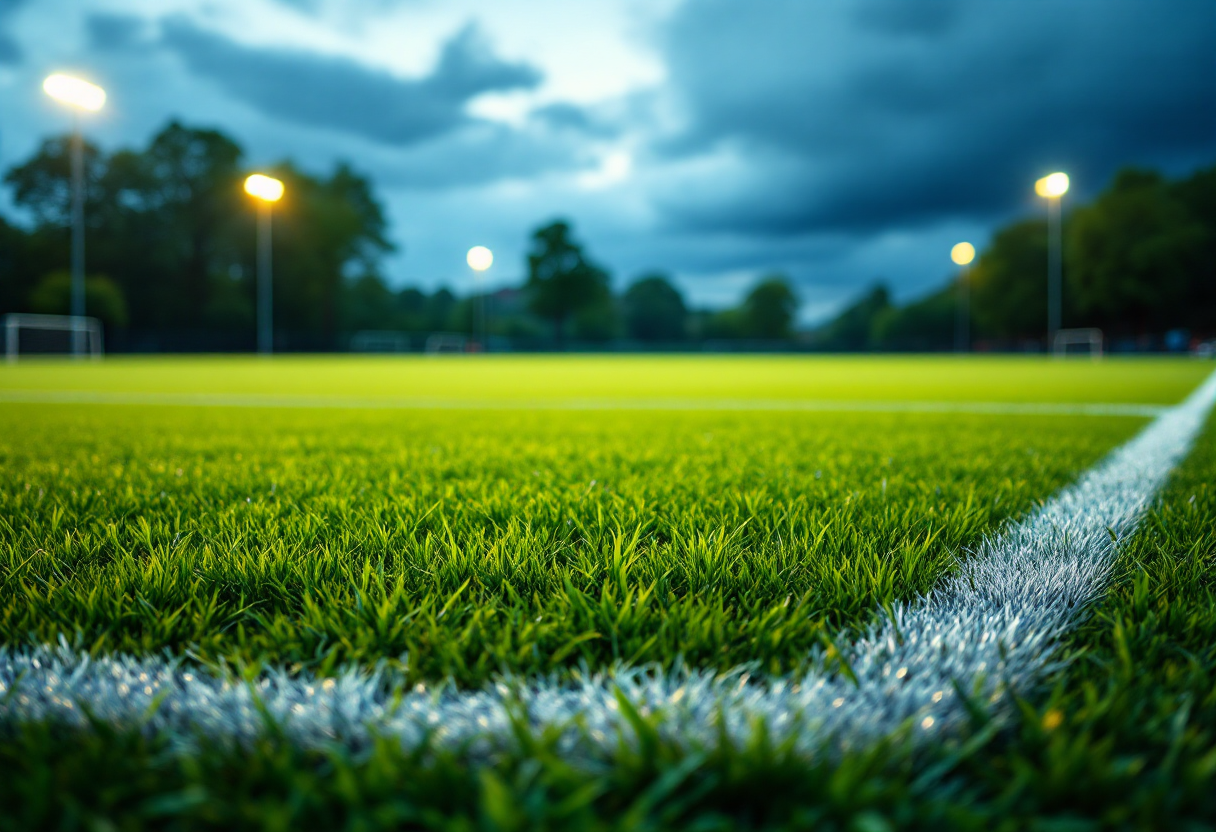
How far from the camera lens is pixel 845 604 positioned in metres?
1.17

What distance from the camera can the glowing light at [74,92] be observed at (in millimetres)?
21891

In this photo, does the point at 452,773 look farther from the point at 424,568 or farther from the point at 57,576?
the point at 57,576

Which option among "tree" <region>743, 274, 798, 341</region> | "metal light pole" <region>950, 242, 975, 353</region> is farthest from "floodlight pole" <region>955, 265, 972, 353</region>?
"tree" <region>743, 274, 798, 341</region>

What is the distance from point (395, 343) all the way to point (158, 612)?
5028cm

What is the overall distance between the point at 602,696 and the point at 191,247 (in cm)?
5101

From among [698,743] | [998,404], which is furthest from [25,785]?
[998,404]

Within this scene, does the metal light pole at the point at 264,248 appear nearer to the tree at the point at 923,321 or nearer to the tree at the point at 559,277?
the tree at the point at 559,277

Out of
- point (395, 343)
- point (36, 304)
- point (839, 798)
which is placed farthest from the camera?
point (395, 343)

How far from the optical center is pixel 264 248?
34344 millimetres

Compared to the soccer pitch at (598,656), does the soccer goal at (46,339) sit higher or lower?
higher

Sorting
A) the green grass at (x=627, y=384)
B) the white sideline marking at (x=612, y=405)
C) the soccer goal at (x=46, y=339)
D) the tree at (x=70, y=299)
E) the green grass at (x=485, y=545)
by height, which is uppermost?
the tree at (x=70, y=299)

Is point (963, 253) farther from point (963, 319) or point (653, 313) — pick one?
point (653, 313)

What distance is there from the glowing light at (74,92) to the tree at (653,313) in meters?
59.2

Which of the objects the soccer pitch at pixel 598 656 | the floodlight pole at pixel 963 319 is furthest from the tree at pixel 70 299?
the floodlight pole at pixel 963 319
